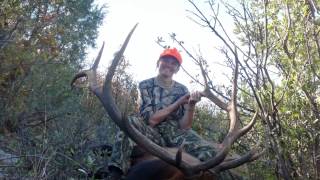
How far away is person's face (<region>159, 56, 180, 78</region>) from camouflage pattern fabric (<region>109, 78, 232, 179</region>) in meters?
0.15

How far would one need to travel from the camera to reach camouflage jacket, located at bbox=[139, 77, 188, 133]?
5.79m

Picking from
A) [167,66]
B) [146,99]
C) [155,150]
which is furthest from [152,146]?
[167,66]

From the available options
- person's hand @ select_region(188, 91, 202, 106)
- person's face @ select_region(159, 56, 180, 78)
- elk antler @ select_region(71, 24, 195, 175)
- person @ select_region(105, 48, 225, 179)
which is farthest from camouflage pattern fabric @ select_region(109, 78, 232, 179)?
elk antler @ select_region(71, 24, 195, 175)

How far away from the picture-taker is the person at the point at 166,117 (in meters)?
5.04

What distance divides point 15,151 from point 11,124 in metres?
2.26

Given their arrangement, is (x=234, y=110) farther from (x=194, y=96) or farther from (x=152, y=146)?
(x=152, y=146)

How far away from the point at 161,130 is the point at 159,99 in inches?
17.1

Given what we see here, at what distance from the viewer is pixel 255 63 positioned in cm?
572

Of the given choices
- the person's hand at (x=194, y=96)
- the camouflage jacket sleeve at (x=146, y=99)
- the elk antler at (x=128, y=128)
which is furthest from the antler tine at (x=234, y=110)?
the camouflage jacket sleeve at (x=146, y=99)

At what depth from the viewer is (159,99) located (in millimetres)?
5945

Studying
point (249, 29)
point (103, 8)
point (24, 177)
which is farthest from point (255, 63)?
point (103, 8)

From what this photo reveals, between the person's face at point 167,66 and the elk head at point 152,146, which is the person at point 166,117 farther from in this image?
the elk head at point 152,146

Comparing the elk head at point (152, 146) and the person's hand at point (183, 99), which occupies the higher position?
the person's hand at point (183, 99)

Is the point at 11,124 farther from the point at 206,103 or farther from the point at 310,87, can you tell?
the point at 310,87
